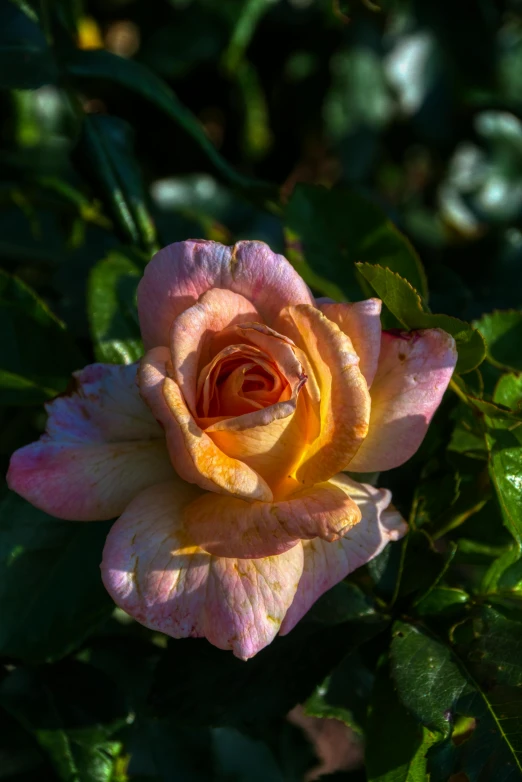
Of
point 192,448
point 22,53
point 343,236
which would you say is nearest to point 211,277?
point 192,448

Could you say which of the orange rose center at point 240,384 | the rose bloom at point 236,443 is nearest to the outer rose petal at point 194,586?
the rose bloom at point 236,443

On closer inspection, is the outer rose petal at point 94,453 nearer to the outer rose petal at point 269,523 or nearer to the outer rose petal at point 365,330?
the outer rose petal at point 269,523

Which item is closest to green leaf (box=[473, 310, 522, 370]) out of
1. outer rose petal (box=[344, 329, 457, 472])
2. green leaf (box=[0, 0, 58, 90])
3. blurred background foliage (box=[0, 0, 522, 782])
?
blurred background foliage (box=[0, 0, 522, 782])

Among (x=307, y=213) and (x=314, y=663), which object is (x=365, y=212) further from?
(x=314, y=663)

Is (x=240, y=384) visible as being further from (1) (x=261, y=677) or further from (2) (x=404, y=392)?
(1) (x=261, y=677)

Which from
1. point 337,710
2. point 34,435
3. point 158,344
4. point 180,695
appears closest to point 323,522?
point 158,344

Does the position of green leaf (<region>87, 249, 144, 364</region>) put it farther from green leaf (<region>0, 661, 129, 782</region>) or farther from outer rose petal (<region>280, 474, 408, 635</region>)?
green leaf (<region>0, 661, 129, 782</region>)

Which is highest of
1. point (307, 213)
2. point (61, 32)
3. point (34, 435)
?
point (61, 32)
